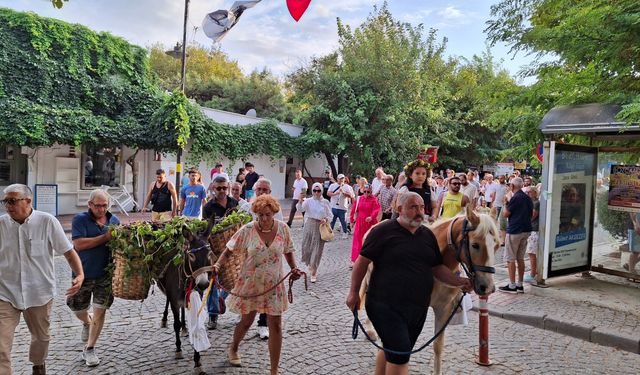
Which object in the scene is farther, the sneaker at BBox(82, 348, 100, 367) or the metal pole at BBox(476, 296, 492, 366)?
the metal pole at BBox(476, 296, 492, 366)

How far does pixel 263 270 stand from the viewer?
4.47 meters

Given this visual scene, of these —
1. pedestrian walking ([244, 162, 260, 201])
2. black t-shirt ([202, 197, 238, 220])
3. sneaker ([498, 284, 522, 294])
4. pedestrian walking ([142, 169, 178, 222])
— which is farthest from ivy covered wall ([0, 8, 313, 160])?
sneaker ([498, 284, 522, 294])

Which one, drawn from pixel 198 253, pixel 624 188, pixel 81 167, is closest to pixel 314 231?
pixel 198 253

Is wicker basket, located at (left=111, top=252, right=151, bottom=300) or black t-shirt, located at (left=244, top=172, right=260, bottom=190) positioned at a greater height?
black t-shirt, located at (left=244, top=172, right=260, bottom=190)

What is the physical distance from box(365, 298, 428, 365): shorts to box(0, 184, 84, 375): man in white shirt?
8.63ft

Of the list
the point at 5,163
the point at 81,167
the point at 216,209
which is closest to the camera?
the point at 216,209

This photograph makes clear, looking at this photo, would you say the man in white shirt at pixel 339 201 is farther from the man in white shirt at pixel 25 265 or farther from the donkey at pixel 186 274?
the man in white shirt at pixel 25 265

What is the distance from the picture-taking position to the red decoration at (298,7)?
6.45 meters

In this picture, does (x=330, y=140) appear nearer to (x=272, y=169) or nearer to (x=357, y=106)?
(x=357, y=106)

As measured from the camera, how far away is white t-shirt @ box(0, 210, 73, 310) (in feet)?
12.5

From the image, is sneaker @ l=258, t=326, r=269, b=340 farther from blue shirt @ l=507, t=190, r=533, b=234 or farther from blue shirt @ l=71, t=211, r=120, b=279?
blue shirt @ l=507, t=190, r=533, b=234

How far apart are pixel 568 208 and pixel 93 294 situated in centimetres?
798

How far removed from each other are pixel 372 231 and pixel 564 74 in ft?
21.2

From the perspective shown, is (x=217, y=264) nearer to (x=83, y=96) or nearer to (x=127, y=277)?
(x=127, y=277)
